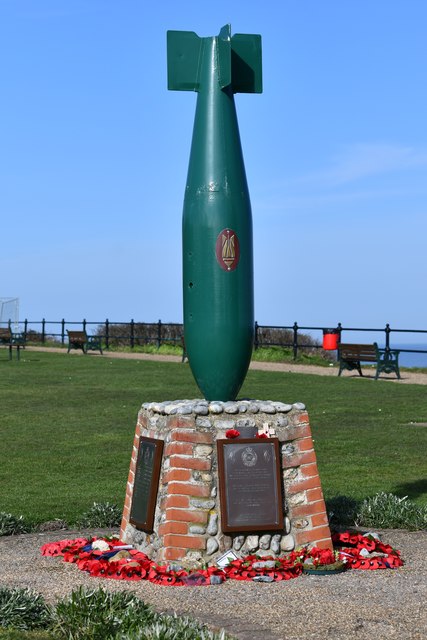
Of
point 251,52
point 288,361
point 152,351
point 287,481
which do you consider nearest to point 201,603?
point 287,481

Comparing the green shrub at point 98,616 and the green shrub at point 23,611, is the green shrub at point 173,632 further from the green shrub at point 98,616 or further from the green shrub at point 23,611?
the green shrub at point 23,611

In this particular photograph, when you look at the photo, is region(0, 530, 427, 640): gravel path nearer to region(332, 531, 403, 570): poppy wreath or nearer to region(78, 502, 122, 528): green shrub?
region(332, 531, 403, 570): poppy wreath

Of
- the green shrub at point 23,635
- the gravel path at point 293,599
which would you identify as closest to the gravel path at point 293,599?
the gravel path at point 293,599

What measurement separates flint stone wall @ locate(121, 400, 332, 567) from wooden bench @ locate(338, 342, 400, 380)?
17357 millimetres

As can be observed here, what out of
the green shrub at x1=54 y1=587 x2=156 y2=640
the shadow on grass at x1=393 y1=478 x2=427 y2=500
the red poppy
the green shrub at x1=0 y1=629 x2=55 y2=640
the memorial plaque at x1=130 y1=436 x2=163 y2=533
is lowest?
the shadow on grass at x1=393 y1=478 x2=427 y2=500

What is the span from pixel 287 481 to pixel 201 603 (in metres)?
1.63

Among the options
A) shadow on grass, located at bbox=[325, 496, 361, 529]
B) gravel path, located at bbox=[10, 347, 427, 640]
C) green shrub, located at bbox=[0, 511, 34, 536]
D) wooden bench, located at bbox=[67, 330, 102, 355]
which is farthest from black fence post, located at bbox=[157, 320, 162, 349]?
gravel path, located at bbox=[10, 347, 427, 640]

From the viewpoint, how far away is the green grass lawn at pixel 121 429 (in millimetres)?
11836

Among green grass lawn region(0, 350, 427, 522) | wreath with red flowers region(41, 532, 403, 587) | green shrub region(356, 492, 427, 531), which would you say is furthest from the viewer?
green grass lawn region(0, 350, 427, 522)

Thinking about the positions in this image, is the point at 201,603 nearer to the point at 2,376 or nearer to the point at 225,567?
the point at 225,567

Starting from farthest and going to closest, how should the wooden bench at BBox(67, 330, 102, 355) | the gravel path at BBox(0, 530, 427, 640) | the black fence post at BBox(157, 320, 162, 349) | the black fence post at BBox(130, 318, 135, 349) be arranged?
the black fence post at BBox(130, 318, 135, 349), the black fence post at BBox(157, 320, 162, 349), the wooden bench at BBox(67, 330, 102, 355), the gravel path at BBox(0, 530, 427, 640)

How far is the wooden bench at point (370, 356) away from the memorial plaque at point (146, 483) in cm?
1749

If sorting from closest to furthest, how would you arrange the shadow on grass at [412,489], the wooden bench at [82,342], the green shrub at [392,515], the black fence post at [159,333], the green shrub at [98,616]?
the green shrub at [98,616]
the green shrub at [392,515]
the shadow on grass at [412,489]
the wooden bench at [82,342]
the black fence post at [159,333]

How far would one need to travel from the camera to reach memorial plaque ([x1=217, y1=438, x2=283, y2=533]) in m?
7.98
